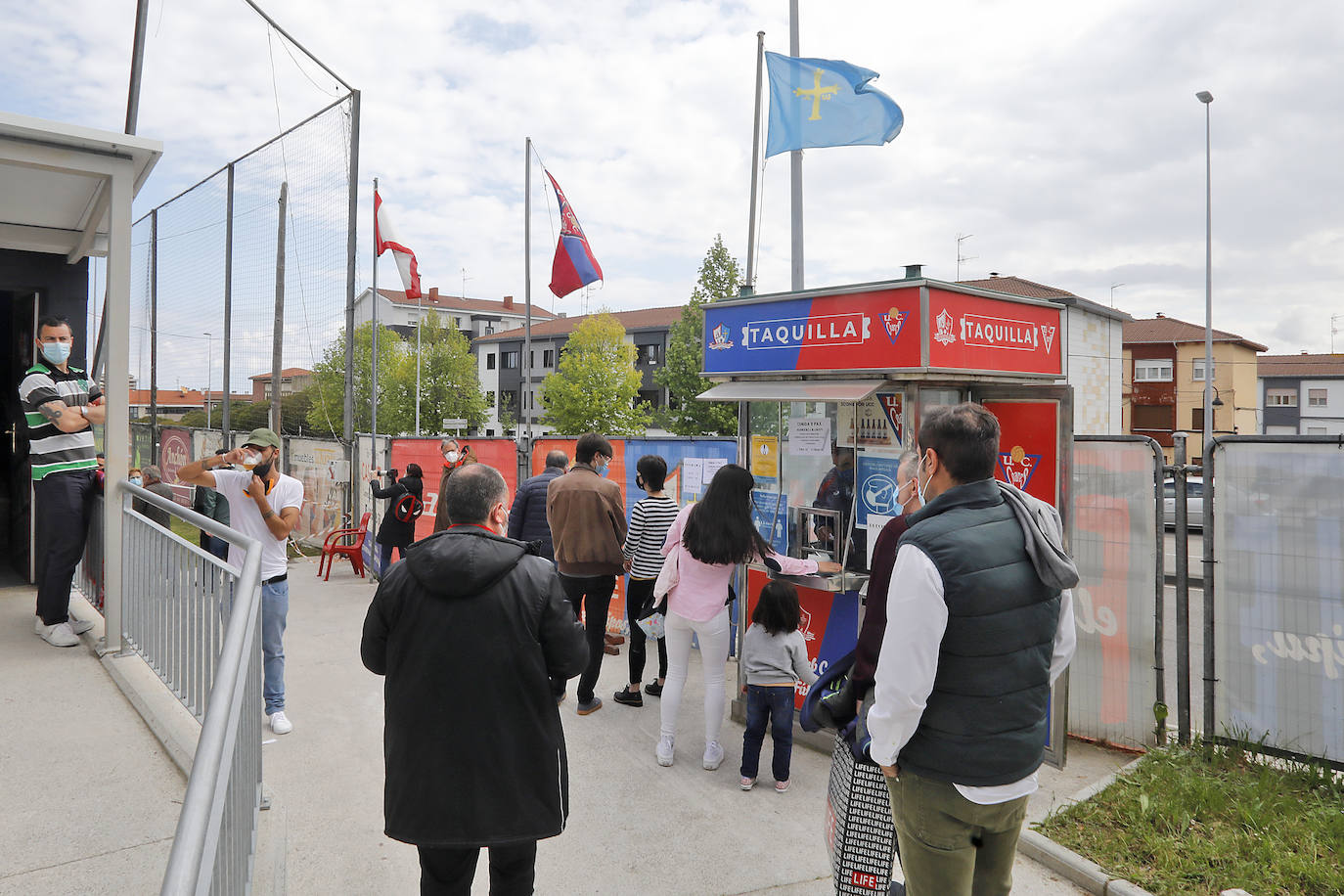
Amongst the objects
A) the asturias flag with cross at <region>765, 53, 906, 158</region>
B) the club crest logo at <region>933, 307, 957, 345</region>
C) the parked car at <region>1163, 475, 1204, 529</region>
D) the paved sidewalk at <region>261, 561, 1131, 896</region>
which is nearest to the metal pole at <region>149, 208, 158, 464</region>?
the asturias flag with cross at <region>765, 53, 906, 158</region>

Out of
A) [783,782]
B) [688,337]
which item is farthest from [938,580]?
[688,337]

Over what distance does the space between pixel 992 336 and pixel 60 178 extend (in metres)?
5.87

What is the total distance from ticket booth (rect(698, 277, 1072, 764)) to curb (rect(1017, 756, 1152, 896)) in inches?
44.0

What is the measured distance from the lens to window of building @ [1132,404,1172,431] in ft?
176

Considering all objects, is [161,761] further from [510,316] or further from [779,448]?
[510,316]

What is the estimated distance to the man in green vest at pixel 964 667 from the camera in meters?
2.45

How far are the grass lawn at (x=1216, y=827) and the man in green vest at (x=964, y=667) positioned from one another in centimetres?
178

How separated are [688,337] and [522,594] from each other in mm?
35087

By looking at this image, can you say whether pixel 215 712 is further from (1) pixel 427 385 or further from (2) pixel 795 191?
(1) pixel 427 385

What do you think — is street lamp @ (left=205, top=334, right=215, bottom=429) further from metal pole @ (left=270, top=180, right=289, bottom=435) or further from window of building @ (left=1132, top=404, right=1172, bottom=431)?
window of building @ (left=1132, top=404, right=1172, bottom=431)

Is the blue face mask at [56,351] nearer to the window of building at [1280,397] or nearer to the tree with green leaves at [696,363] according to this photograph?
the tree with green leaves at [696,363]

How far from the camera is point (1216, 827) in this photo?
13.3ft

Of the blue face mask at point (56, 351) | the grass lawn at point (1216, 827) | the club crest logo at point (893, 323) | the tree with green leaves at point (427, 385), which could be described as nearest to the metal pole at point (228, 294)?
the blue face mask at point (56, 351)

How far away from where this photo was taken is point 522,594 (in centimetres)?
266
